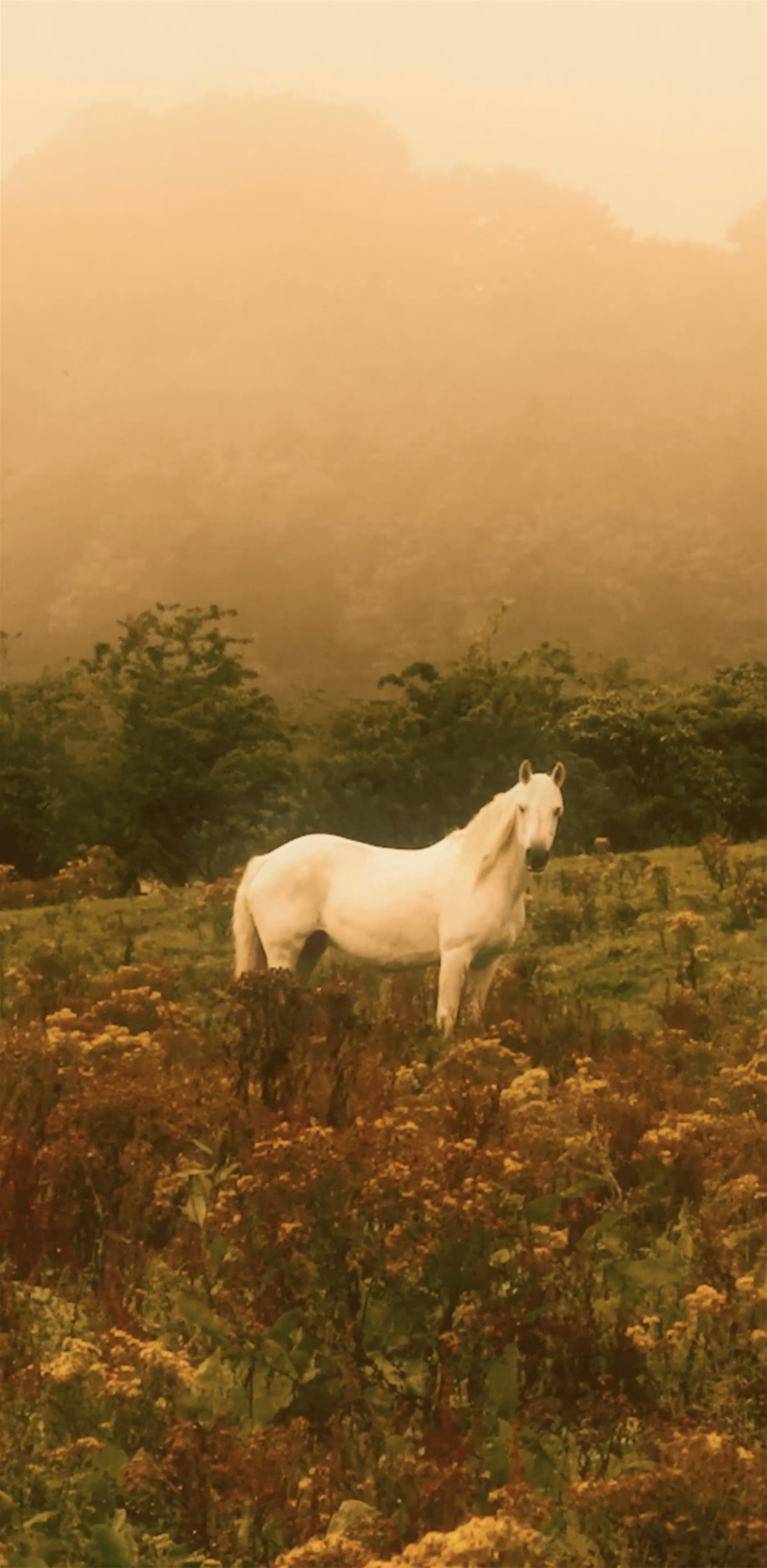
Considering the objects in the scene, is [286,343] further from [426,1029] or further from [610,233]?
[426,1029]

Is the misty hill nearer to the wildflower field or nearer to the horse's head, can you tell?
the horse's head

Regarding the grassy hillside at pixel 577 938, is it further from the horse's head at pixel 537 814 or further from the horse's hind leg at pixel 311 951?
the horse's head at pixel 537 814

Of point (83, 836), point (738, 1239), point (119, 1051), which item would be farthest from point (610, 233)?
point (738, 1239)

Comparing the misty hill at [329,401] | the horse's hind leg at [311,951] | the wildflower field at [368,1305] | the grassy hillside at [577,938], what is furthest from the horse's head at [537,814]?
the misty hill at [329,401]

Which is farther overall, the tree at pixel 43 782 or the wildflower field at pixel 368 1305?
the tree at pixel 43 782

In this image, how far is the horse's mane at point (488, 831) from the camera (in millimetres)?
8023

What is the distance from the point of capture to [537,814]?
25.5 feet

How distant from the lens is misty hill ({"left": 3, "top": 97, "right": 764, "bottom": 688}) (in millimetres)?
12227

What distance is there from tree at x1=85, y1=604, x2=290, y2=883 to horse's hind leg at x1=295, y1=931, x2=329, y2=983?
2574 mm

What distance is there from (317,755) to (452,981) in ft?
13.5

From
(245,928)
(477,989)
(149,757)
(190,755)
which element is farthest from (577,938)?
(149,757)

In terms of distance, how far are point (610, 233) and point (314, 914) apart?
710 cm

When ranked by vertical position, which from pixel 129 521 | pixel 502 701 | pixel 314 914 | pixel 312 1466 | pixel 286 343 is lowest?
pixel 312 1466

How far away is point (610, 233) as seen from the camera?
12.3 metres
